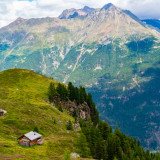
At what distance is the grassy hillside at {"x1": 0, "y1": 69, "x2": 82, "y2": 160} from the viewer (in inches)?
2069

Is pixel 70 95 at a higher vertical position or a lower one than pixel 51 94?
lower

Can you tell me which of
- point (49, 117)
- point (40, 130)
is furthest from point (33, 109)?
point (40, 130)

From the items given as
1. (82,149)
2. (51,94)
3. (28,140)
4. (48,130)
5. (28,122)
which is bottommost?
(82,149)

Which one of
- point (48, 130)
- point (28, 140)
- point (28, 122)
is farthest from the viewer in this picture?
point (48, 130)

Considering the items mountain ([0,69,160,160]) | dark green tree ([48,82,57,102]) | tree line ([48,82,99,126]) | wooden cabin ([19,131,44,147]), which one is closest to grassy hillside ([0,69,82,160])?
mountain ([0,69,160,160])

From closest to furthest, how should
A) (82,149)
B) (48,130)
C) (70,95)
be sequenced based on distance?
1. (82,149)
2. (48,130)
3. (70,95)

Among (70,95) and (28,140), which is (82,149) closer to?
(28,140)

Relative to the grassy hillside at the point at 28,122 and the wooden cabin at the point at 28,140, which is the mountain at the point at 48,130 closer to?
the grassy hillside at the point at 28,122

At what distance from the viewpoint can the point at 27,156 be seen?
47.6 meters

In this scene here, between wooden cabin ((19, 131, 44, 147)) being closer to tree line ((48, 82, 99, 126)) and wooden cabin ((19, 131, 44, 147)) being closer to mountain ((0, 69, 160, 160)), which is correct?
mountain ((0, 69, 160, 160))

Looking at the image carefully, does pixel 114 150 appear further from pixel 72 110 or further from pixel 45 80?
pixel 45 80

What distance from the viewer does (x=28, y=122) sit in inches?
3044

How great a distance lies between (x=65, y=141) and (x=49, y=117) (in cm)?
2460

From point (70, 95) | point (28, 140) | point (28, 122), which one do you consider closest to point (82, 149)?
point (28, 140)
